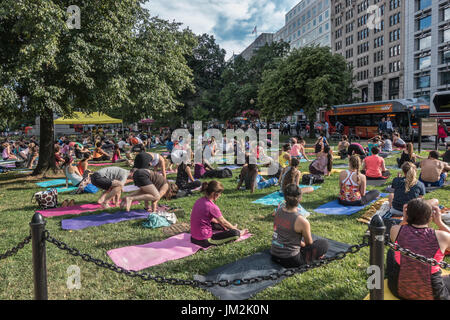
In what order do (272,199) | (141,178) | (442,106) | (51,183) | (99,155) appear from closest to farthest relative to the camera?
(141,178)
(272,199)
(51,183)
(99,155)
(442,106)

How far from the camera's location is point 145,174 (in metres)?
7.91

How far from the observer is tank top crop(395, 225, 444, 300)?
3.34m

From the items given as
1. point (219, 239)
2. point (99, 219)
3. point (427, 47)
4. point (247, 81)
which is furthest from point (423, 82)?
point (99, 219)

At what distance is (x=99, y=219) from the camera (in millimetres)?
7508

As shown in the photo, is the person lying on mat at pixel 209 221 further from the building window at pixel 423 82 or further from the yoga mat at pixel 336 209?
the building window at pixel 423 82

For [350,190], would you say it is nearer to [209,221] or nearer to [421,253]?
[209,221]

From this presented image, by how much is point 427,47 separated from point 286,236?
51.5 m

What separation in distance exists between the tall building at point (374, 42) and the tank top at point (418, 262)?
47.4 metres

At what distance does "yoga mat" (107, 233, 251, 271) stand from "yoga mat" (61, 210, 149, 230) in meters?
1.88

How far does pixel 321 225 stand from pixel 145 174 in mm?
4329

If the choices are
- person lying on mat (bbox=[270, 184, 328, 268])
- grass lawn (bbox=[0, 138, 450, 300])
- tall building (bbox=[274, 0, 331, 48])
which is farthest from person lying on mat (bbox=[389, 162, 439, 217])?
tall building (bbox=[274, 0, 331, 48])

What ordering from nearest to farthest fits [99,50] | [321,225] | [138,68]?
[321,225], [99,50], [138,68]
